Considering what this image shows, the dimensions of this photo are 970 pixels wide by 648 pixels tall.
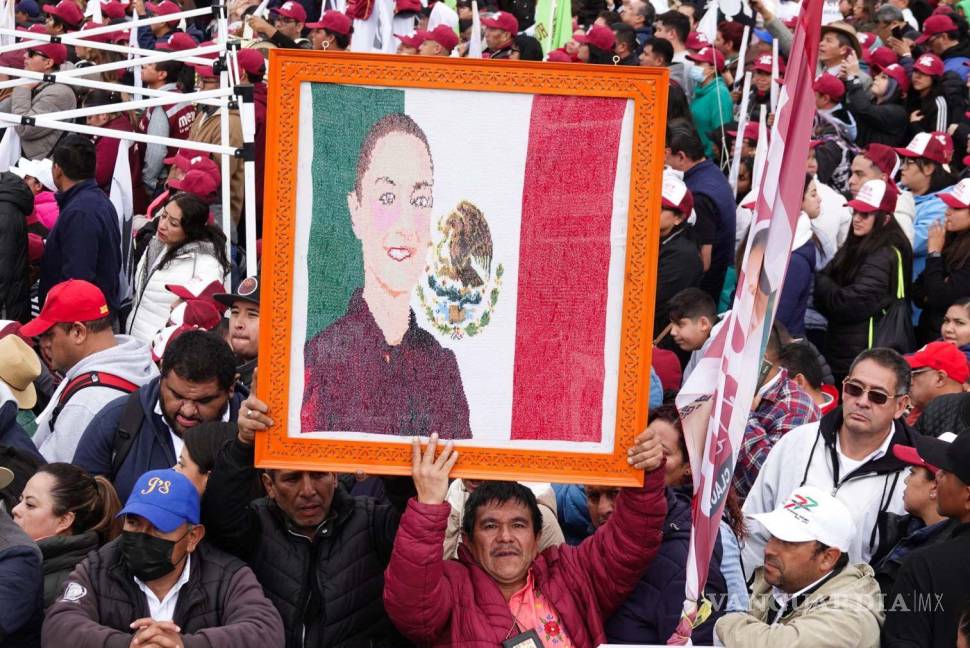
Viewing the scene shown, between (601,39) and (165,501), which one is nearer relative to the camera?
(165,501)

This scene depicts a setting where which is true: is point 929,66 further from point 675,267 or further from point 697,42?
point 675,267

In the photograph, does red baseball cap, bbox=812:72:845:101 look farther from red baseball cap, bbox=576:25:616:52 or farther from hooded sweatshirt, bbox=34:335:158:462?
hooded sweatshirt, bbox=34:335:158:462

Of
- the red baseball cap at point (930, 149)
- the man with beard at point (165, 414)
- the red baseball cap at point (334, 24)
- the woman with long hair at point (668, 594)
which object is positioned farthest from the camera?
the red baseball cap at point (334, 24)

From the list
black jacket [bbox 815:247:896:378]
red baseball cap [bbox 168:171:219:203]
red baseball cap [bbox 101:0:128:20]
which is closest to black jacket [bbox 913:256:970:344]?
black jacket [bbox 815:247:896:378]

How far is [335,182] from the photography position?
4.39m

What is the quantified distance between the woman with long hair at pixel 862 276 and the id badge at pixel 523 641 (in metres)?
4.68

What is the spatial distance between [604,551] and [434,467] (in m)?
0.83

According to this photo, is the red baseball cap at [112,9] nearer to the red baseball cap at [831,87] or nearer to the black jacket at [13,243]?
the black jacket at [13,243]

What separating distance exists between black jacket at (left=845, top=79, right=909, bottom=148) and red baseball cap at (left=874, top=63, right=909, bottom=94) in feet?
1.74

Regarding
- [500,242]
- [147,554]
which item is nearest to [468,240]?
[500,242]

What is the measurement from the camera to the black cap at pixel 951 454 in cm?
486

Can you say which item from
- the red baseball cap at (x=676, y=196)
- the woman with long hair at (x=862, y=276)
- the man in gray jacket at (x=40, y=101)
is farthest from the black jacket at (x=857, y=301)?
the man in gray jacket at (x=40, y=101)

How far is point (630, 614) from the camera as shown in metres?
5.04

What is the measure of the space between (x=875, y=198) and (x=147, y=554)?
228 inches
